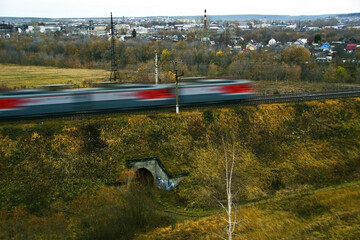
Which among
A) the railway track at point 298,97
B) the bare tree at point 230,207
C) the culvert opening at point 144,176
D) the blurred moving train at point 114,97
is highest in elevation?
the blurred moving train at point 114,97

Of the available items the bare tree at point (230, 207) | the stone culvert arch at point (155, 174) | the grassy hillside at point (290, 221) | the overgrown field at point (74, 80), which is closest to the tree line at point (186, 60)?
the overgrown field at point (74, 80)

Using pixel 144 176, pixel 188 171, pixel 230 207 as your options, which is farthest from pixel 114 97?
pixel 230 207

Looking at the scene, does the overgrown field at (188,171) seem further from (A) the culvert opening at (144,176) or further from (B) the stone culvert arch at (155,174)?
(A) the culvert opening at (144,176)

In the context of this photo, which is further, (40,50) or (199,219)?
(40,50)

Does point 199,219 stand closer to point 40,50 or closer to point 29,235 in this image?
point 29,235

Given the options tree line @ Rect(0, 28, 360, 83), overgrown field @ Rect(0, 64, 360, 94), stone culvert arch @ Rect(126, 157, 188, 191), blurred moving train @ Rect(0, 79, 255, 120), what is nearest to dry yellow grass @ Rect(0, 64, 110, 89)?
overgrown field @ Rect(0, 64, 360, 94)

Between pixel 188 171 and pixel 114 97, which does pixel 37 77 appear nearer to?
pixel 114 97

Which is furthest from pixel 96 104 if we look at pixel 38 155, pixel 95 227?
pixel 95 227

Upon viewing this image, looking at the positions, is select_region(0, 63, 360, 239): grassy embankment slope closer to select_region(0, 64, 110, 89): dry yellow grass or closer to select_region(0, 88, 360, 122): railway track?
select_region(0, 88, 360, 122): railway track
